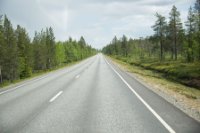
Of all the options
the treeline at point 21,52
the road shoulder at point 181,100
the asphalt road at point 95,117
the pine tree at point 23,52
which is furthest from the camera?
the pine tree at point 23,52

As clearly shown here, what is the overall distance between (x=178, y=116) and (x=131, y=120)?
171 centimetres

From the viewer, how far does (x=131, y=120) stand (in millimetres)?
7742

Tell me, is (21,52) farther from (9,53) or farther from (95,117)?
(95,117)

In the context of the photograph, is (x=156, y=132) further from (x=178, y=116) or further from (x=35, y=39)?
(x=35, y=39)

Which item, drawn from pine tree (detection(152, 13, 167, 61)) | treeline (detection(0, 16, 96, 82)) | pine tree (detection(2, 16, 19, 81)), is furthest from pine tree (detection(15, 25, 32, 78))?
pine tree (detection(152, 13, 167, 61))

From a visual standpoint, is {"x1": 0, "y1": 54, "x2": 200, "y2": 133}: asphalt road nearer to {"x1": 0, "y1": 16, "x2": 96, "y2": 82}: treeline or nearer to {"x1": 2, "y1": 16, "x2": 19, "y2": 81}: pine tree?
{"x1": 0, "y1": 16, "x2": 96, "y2": 82}: treeline

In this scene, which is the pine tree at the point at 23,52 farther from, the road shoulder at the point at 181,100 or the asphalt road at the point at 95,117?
the asphalt road at the point at 95,117

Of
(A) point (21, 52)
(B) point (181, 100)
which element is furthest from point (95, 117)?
(A) point (21, 52)

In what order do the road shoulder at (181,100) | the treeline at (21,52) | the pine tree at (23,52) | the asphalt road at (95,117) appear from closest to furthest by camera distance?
the asphalt road at (95,117), the road shoulder at (181,100), the treeline at (21,52), the pine tree at (23,52)

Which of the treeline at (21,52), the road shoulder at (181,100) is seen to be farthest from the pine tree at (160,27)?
the road shoulder at (181,100)

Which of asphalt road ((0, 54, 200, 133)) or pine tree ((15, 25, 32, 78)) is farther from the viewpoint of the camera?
pine tree ((15, 25, 32, 78))

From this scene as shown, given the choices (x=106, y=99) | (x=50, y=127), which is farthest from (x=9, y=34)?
(x=50, y=127)

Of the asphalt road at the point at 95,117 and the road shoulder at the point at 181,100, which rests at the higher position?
the asphalt road at the point at 95,117

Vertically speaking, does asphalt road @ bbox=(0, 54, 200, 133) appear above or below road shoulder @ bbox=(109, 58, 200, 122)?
above
